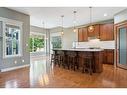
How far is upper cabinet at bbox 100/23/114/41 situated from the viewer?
28.3ft

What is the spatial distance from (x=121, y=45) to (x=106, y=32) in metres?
1.78

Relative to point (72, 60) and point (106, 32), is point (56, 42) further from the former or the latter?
point (72, 60)

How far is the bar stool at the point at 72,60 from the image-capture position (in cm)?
700

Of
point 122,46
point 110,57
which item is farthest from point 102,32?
point 122,46

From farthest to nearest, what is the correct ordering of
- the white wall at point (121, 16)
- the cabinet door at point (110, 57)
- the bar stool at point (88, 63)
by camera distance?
the cabinet door at point (110, 57) < the white wall at point (121, 16) < the bar stool at point (88, 63)

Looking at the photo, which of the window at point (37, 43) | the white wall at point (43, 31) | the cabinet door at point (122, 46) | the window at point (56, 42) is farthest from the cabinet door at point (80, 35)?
the window at point (37, 43)

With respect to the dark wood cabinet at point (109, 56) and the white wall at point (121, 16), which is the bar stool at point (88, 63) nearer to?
the white wall at point (121, 16)

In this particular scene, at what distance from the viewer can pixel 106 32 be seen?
890 centimetres

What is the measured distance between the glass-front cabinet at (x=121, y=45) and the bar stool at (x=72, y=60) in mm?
2215

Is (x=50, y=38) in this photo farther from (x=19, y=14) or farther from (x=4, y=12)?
(x=4, y=12)

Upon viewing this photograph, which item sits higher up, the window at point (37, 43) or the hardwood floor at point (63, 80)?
the window at point (37, 43)

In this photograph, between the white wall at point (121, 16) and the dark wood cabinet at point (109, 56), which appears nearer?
the white wall at point (121, 16)
